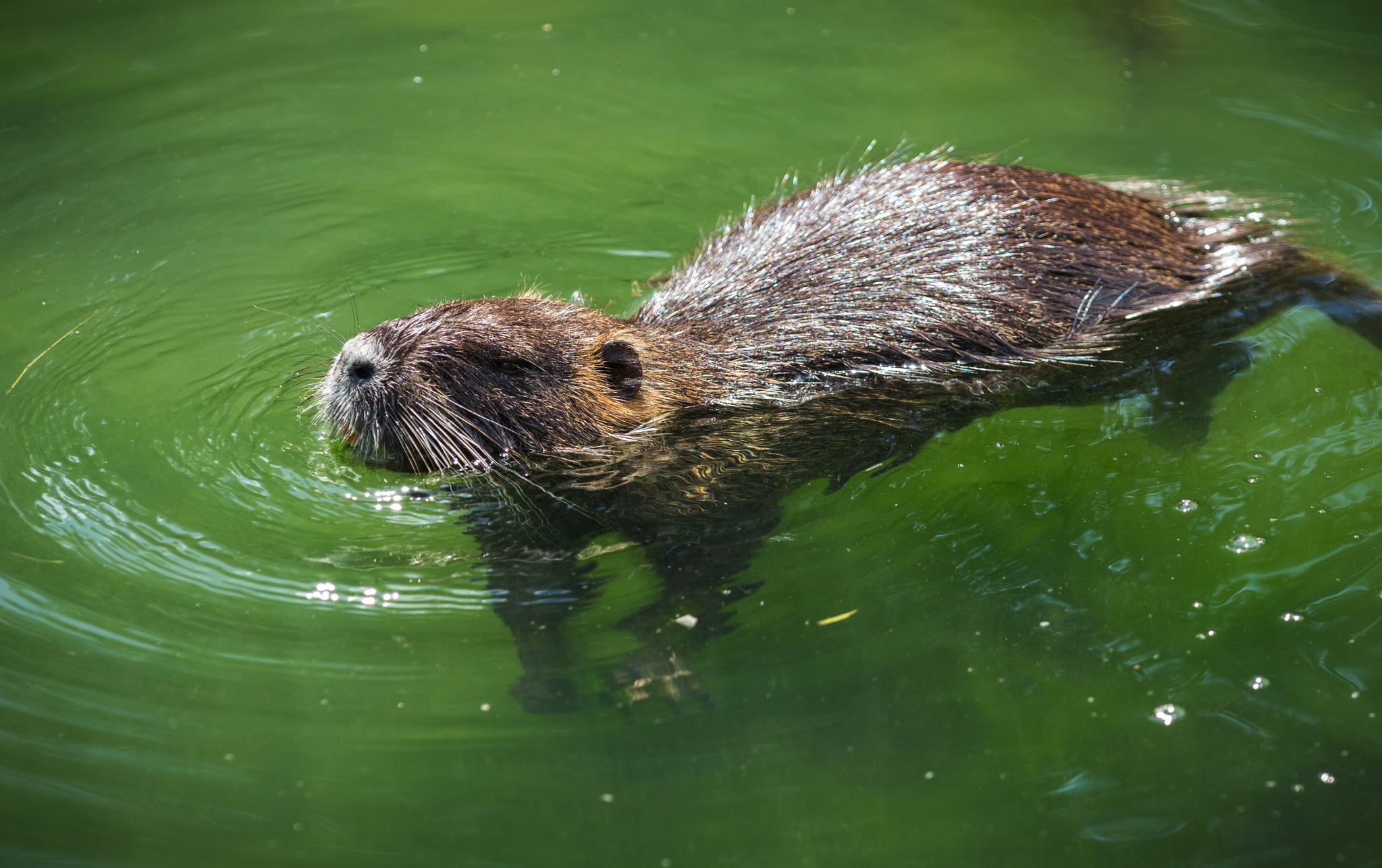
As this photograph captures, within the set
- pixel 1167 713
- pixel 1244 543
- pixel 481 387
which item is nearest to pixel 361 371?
pixel 481 387

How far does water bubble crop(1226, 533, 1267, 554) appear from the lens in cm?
354

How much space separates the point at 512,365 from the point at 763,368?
31.0 inches

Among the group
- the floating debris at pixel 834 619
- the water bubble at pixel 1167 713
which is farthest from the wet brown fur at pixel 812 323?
the water bubble at pixel 1167 713

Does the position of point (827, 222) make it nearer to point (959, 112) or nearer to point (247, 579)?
point (247, 579)

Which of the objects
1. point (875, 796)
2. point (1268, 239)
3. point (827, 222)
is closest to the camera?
point (875, 796)

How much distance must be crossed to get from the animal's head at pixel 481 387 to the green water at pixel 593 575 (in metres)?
0.27

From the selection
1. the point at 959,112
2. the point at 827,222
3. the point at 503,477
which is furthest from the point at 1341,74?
the point at 503,477

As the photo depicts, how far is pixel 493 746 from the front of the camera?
2.96 metres

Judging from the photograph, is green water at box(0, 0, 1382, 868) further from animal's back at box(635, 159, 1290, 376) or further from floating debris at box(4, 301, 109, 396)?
animal's back at box(635, 159, 1290, 376)

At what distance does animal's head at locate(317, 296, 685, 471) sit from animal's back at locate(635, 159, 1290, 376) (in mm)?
359

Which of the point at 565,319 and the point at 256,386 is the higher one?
the point at 256,386

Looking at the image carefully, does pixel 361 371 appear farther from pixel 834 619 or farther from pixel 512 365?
pixel 834 619

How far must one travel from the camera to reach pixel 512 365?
138 inches

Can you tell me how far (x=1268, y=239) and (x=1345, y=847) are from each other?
268cm
